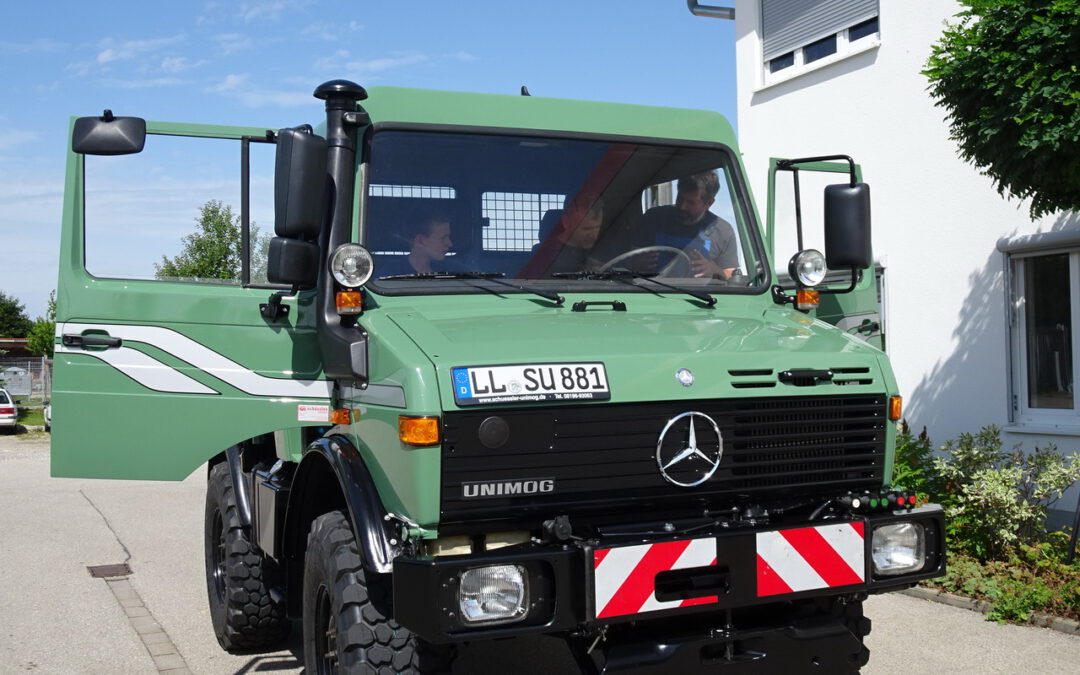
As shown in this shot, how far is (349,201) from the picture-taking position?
4.10 m

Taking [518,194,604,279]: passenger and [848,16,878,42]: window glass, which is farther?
[848,16,878,42]: window glass

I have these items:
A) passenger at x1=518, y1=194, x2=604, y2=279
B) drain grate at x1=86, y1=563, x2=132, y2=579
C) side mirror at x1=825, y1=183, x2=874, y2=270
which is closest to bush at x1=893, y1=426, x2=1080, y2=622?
side mirror at x1=825, y1=183, x2=874, y2=270

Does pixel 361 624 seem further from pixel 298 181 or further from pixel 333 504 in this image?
pixel 298 181

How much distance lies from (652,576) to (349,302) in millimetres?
1486

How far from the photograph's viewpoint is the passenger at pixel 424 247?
4105 millimetres

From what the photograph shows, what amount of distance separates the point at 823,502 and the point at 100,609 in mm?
5199

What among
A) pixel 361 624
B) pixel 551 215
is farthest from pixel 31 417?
pixel 361 624

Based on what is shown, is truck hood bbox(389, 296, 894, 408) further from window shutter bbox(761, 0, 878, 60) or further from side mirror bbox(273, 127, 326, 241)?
window shutter bbox(761, 0, 878, 60)

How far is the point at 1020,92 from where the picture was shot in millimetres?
5934

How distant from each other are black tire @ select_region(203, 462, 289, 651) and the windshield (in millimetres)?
2214

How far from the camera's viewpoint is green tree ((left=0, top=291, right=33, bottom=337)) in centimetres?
7625

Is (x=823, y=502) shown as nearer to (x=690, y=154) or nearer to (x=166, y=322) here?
(x=690, y=154)

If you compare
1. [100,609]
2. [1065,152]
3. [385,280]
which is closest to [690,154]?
[385,280]

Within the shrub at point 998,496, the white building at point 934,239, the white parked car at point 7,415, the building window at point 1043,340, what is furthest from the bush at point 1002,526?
the white parked car at point 7,415
